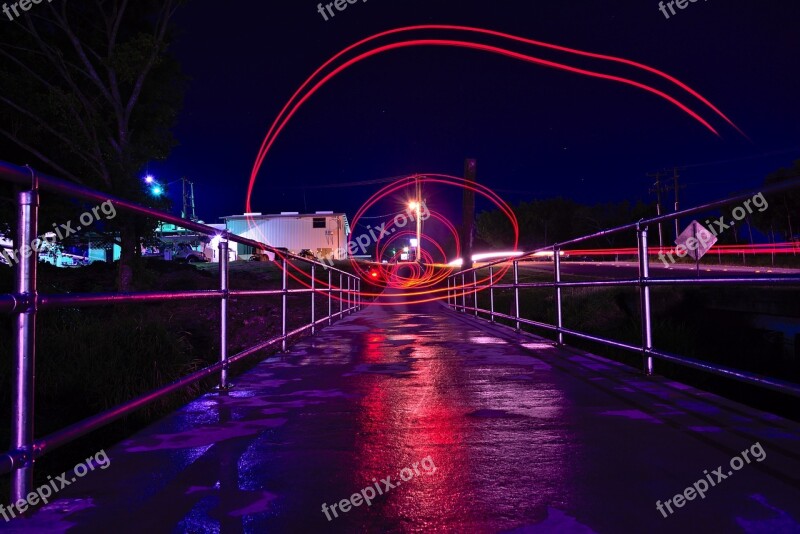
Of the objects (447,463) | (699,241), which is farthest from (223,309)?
(699,241)

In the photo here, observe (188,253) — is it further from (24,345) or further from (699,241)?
(24,345)

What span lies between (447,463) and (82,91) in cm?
1324

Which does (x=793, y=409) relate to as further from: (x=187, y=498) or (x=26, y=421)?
(x=26, y=421)

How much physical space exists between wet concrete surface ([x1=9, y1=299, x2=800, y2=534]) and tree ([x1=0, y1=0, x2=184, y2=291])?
957 centimetres

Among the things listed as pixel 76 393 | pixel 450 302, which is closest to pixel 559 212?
pixel 450 302

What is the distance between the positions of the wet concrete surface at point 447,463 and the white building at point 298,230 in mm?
46017

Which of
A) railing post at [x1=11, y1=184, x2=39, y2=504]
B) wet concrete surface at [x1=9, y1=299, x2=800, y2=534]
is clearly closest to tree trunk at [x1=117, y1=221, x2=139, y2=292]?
wet concrete surface at [x1=9, y1=299, x2=800, y2=534]

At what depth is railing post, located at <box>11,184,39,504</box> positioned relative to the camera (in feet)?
5.67

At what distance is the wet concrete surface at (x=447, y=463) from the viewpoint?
1677mm

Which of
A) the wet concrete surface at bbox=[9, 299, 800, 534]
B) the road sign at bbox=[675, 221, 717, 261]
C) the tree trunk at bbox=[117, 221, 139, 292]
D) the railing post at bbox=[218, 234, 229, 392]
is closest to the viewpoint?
the wet concrete surface at bbox=[9, 299, 800, 534]

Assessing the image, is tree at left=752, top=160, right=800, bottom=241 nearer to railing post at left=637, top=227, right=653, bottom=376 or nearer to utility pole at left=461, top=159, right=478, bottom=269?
utility pole at left=461, top=159, right=478, bottom=269

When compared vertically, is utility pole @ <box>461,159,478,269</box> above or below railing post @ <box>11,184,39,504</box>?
above

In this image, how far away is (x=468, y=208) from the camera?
16.6m

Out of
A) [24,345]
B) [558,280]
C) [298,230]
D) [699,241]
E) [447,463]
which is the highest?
[298,230]
